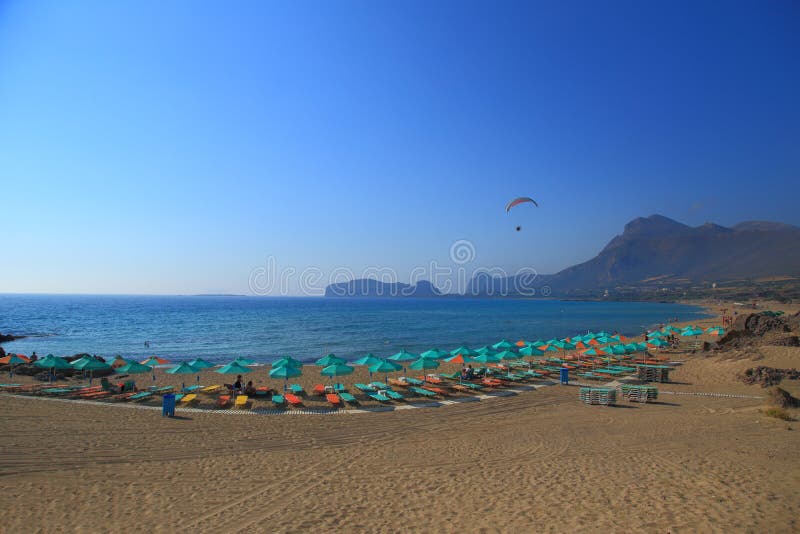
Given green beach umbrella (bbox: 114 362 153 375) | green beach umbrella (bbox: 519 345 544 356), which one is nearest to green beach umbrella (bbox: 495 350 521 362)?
green beach umbrella (bbox: 519 345 544 356)

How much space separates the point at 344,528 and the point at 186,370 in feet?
49.4

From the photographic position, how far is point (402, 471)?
8.61m

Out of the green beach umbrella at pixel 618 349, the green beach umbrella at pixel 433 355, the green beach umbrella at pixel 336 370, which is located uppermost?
the green beach umbrella at pixel 433 355

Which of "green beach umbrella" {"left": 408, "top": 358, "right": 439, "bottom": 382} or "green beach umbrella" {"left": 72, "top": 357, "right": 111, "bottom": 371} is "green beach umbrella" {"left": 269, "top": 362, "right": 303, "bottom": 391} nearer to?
"green beach umbrella" {"left": 408, "top": 358, "right": 439, "bottom": 382}

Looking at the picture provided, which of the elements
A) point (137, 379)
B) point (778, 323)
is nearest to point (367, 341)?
point (137, 379)

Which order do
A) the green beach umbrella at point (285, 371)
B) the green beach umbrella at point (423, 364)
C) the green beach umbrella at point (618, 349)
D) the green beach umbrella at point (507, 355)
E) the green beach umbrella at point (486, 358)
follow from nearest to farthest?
the green beach umbrella at point (285, 371), the green beach umbrella at point (423, 364), the green beach umbrella at point (507, 355), the green beach umbrella at point (486, 358), the green beach umbrella at point (618, 349)

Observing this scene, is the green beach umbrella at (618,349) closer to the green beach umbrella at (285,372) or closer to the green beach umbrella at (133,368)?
the green beach umbrella at (285,372)

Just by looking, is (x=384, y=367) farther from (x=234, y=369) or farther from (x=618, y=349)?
(x=618, y=349)

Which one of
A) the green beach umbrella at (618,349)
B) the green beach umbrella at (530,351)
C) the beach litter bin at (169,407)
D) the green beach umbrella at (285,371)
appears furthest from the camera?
the green beach umbrella at (618,349)

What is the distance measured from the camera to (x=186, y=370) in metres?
18.2

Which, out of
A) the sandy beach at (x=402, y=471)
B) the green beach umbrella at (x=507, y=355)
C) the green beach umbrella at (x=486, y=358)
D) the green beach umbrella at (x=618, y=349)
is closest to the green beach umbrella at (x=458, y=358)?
the green beach umbrella at (x=486, y=358)

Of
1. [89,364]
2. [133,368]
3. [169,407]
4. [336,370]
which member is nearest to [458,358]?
[336,370]

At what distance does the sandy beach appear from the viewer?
20.9 feet

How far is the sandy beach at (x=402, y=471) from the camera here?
251 inches
